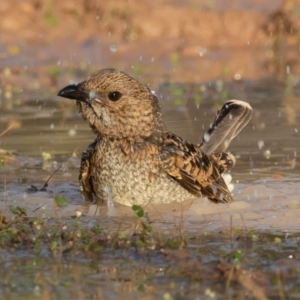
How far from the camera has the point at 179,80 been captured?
14.9 m

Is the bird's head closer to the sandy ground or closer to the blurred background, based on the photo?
the blurred background

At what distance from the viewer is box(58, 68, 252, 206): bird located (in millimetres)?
7316

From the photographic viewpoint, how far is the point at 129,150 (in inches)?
291

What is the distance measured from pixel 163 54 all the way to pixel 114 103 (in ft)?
30.3

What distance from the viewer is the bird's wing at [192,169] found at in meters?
7.45

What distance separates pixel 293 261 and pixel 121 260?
103 centimetres

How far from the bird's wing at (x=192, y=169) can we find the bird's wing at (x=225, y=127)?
587 millimetres

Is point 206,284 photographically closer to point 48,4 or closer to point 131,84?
point 131,84

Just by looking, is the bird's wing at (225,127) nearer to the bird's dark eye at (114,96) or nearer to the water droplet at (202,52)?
the bird's dark eye at (114,96)

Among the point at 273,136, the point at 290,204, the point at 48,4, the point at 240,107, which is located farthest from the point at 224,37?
the point at 290,204

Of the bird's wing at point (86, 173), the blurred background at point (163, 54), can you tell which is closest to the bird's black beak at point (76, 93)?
the bird's wing at point (86, 173)

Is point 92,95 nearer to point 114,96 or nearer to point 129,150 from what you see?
point 114,96

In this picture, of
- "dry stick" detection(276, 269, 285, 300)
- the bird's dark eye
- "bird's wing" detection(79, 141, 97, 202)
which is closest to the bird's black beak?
the bird's dark eye

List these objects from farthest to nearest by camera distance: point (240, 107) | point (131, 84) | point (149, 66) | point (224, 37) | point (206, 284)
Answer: point (224, 37), point (149, 66), point (240, 107), point (131, 84), point (206, 284)
